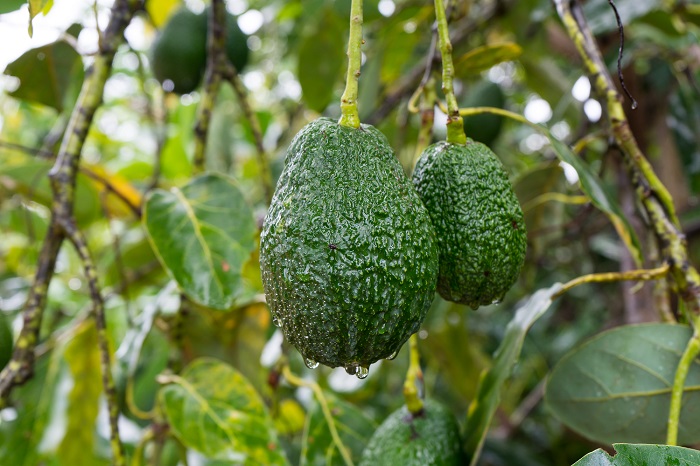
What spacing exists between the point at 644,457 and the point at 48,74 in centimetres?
151

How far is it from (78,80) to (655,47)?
1661 mm

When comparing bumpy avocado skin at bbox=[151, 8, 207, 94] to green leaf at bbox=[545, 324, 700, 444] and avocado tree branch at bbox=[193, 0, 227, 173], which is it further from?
green leaf at bbox=[545, 324, 700, 444]

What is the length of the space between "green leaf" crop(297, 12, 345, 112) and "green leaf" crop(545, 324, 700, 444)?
120 cm

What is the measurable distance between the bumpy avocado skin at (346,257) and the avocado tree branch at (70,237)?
0.41 meters

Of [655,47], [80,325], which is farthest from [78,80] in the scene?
[655,47]

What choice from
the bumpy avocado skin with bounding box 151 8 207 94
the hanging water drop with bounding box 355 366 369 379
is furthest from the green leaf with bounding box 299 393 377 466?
the bumpy avocado skin with bounding box 151 8 207 94

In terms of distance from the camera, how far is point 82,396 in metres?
1.42

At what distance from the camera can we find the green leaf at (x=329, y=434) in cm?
119

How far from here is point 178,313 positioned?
136 cm

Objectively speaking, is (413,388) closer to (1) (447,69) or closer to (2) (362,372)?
(2) (362,372)

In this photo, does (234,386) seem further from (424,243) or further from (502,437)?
(502,437)

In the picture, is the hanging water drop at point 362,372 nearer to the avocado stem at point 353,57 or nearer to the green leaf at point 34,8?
the avocado stem at point 353,57

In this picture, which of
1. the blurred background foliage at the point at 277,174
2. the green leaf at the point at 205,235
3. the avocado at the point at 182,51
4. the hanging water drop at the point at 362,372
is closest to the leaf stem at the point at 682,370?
the blurred background foliage at the point at 277,174

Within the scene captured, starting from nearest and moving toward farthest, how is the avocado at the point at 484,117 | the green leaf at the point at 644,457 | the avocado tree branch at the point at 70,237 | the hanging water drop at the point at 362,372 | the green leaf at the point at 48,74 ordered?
the green leaf at the point at 644,457 → the hanging water drop at the point at 362,372 → the avocado tree branch at the point at 70,237 → the green leaf at the point at 48,74 → the avocado at the point at 484,117
